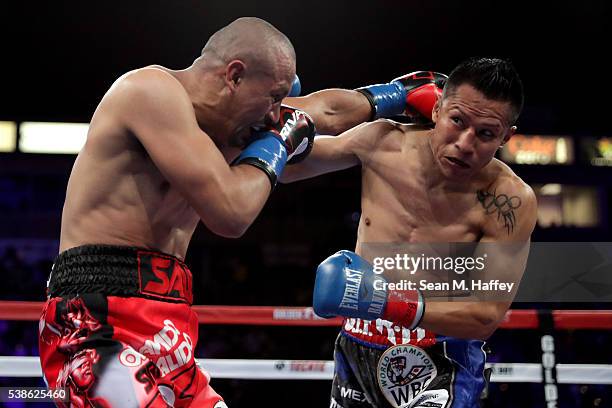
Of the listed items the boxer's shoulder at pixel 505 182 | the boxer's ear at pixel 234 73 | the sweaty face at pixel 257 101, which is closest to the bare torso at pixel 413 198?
the boxer's shoulder at pixel 505 182

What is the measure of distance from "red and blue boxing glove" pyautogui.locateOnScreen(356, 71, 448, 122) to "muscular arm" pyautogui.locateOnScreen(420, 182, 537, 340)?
14.7 inches

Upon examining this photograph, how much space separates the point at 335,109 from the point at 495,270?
2.30ft

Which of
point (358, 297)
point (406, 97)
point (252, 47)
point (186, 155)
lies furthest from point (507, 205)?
point (186, 155)

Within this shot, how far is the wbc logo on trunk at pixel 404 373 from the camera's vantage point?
213 centimetres

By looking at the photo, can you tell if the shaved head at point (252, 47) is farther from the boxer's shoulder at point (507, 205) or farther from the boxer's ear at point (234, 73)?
the boxer's shoulder at point (507, 205)

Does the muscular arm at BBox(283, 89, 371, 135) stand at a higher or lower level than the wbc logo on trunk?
higher

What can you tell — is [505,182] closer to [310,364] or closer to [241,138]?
[241,138]

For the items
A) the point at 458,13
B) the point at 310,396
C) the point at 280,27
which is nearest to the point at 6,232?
the point at 280,27

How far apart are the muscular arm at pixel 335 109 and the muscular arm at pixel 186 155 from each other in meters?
0.74

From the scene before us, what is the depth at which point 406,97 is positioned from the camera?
7.98 ft

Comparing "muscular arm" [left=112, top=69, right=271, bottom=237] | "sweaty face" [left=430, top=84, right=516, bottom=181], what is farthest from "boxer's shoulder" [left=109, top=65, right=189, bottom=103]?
"sweaty face" [left=430, top=84, right=516, bottom=181]

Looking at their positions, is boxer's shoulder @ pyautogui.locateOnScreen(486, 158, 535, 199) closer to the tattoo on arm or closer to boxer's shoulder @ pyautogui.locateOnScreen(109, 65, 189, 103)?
the tattoo on arm

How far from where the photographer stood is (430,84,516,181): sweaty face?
2098mm

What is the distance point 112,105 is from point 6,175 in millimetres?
8650
